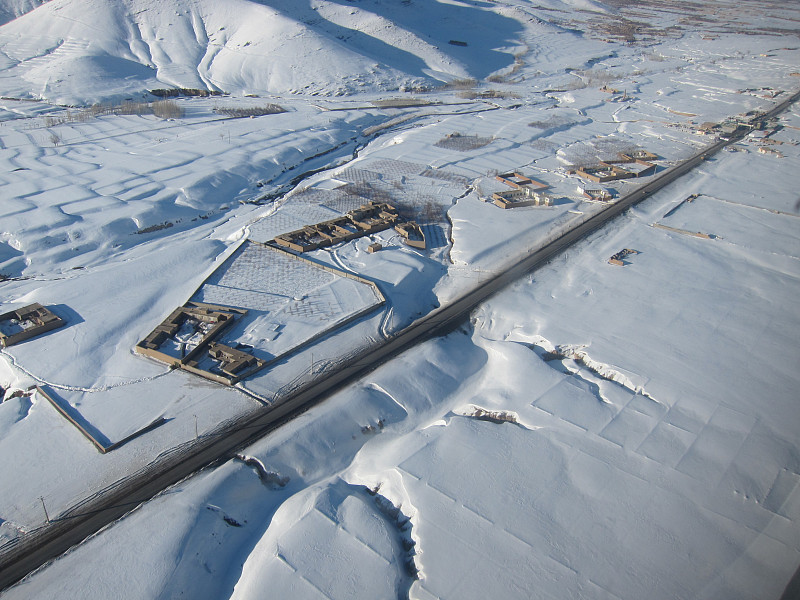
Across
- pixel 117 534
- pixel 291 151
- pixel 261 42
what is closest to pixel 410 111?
pixel 291 151

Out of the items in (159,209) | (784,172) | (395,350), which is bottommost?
(784,172)

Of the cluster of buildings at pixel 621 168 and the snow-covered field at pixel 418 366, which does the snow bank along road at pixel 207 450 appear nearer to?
the snow-covered field at pixel 418 366

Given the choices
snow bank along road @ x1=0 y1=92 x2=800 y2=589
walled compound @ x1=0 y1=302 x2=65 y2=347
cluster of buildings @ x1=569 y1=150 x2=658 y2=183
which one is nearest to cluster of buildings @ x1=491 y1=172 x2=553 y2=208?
cluster of buildings @ x1=569 y1=150 x2=658 y2=183

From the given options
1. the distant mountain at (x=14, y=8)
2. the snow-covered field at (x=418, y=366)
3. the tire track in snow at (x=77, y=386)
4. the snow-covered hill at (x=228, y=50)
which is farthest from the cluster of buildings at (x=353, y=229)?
the distant mountain at (x=14, y=8)

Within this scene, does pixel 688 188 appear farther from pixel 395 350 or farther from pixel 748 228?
pixel 395 350

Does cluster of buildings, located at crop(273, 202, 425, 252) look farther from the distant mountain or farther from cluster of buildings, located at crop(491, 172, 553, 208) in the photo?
the distant mountain

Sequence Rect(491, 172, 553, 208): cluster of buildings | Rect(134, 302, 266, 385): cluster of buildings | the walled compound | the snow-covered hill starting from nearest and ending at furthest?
Rect(134, 302, 266, 385): cluster of buildings → the walled compound → Rect(491, 172, 553, 208): cluster of buildings → the snow-covered hill
